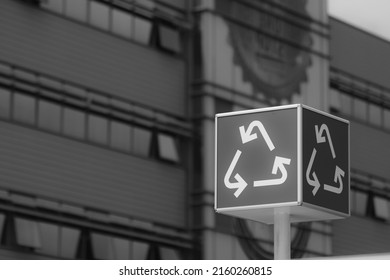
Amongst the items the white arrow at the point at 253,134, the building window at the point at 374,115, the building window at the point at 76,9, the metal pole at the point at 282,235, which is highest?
the building window at the point at 374,115

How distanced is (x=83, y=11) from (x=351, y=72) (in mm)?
22254

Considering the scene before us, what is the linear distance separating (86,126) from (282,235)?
133 feet

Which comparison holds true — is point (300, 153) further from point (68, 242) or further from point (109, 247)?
point (109, 247)

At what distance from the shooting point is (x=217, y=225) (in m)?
56.5

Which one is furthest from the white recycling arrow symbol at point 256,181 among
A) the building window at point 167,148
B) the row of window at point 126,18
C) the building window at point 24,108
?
the building window at point 167,148

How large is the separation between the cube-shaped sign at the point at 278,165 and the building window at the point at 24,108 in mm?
37418

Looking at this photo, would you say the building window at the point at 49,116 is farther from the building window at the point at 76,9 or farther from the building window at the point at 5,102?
the building window at the point at 76,9

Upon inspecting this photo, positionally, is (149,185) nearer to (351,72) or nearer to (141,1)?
(141,1)

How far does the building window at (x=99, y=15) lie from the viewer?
52.6 meters

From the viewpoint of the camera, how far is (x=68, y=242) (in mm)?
50031

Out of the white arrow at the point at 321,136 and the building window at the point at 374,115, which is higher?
the building window at the point at 374,115

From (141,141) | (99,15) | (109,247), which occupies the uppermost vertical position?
(99,15)

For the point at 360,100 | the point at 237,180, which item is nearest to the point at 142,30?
the point at 360,100

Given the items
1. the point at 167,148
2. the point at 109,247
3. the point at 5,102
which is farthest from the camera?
the point at 167,148
